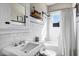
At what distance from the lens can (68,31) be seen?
1.18 m

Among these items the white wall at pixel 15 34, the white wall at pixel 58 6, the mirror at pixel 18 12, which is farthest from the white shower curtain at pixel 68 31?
the mirror at pixel 18 12

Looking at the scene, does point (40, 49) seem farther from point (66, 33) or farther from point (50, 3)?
point (50, 3)

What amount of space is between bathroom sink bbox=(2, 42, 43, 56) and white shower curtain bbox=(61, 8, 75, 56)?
1.11 feet

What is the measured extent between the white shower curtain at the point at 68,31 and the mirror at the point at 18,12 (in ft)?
1.76

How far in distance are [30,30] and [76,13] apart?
0.65 metres

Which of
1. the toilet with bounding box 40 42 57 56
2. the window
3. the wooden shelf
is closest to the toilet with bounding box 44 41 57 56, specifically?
the toilet with bounding box 40 42 57 56

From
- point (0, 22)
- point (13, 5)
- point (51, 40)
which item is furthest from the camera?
point (51, 40)

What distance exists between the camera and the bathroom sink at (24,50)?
103cm

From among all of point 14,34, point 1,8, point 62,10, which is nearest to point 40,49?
point 14,34

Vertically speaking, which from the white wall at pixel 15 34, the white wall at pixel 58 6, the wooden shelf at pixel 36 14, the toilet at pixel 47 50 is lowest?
the toilet at pixel 47 50

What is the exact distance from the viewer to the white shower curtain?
116 centimetres

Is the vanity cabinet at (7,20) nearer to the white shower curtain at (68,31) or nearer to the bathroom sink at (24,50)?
the bathroom sink at (24,50)

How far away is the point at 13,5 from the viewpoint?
1107 millimetres

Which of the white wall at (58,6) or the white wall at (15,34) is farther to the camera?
the white wall at (58,6)
